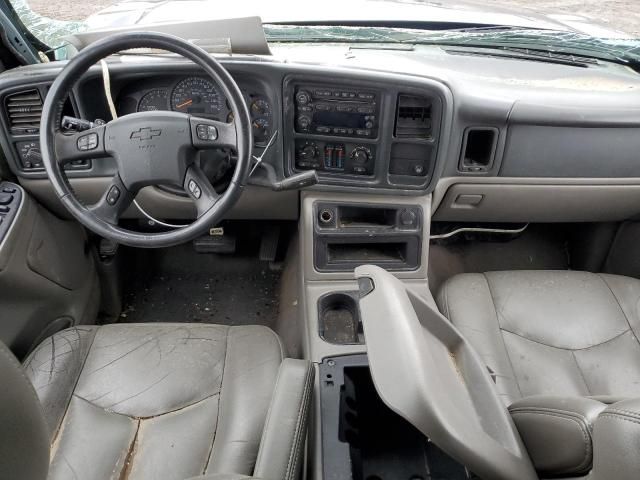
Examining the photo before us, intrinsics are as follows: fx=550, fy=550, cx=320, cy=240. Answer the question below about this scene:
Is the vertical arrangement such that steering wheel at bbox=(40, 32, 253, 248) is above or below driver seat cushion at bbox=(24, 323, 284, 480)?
above

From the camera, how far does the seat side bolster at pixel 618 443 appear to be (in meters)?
0.69

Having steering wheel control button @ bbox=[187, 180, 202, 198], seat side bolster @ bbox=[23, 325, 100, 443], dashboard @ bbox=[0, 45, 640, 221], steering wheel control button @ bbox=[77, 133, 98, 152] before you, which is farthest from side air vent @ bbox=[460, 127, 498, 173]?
seat side bolster @ bbox=[23, 325, 100, 443]

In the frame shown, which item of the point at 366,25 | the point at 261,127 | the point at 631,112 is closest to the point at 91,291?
the point at 261,127

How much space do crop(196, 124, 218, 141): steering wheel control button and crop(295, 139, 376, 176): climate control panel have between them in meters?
0.41

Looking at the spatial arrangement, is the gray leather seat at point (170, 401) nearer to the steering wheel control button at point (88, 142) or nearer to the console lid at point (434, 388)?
the console lid at point (434, 388)

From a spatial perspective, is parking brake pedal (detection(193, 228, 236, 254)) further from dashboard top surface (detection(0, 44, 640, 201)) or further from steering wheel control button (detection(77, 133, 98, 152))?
steering wheel control button (detection(77, 133, 98, 152))

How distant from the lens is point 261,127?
1.71 metres

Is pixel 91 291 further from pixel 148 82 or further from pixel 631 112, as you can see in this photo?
pixel 631 112

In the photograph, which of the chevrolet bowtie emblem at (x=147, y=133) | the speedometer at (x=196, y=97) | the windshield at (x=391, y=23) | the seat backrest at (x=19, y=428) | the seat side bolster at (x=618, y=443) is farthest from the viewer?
the windshield at (x=391, y=23)

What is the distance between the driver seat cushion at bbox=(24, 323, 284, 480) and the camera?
1.28m

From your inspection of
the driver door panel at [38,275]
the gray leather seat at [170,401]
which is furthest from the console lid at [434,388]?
the driver door panel at [38,275]

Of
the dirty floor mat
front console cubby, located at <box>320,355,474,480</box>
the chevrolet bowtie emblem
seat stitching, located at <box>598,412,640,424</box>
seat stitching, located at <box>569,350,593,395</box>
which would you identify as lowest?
the dirty floor mat

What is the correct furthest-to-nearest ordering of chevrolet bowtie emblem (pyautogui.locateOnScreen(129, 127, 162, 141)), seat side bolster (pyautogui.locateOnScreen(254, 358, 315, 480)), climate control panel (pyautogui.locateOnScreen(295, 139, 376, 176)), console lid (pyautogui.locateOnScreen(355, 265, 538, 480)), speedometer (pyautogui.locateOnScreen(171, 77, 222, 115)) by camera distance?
climate control panel (pyautogui.locateOnScreen(295, 139, 376, 176)), speedometer (pyautogui.locateOnScreen(171, 77, 222, 115)), chevrolet bowtie emblem (pyautogui.locateOnScreen(129, 127, 162, 141)), seat side bolster (pyautogui.locateOnScreen(254, 358, 315, 480)), console lid (pyautogui.locateOnScreen(355, 265, 538, 480))

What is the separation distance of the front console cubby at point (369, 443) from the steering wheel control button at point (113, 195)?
0.71 meters
